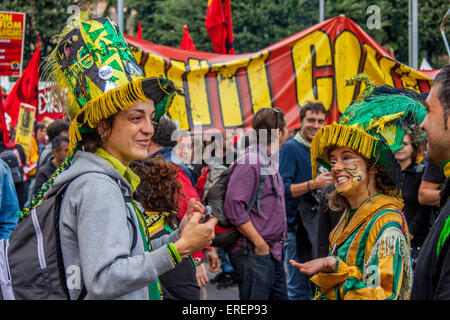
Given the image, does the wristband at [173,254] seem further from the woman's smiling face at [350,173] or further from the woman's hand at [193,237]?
the woman's smiling face at [350,173]

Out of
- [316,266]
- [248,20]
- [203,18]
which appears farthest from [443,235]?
[203,18]

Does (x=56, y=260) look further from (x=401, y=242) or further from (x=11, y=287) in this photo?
(x=401, y=242)

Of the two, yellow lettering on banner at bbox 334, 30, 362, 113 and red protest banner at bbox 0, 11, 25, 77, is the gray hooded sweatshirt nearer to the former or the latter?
yellow lettering on banner at bbox 334, 30, 362, 113

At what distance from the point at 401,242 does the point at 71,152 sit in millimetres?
1530

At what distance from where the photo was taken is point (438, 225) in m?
1.92

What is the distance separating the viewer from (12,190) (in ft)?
13.0

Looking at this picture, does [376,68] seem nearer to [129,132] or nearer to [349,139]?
[349,139]

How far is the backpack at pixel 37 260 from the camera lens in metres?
1.93

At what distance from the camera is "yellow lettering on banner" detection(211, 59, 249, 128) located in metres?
6.37

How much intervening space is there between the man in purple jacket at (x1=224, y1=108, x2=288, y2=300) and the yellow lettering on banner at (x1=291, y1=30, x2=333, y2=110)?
1723 millimetres

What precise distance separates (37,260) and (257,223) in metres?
2.98

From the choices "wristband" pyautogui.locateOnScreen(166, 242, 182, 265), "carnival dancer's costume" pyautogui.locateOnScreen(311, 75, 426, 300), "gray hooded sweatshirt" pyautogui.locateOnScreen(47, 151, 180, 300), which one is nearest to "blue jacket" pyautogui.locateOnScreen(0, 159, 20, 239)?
"gray hooded sweatshirt" pyautogui.locateOnScreen(47, 151, 180, 300)

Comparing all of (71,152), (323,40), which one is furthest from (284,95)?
(71,152)

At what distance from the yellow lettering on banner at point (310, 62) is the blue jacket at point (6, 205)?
3.60 m
